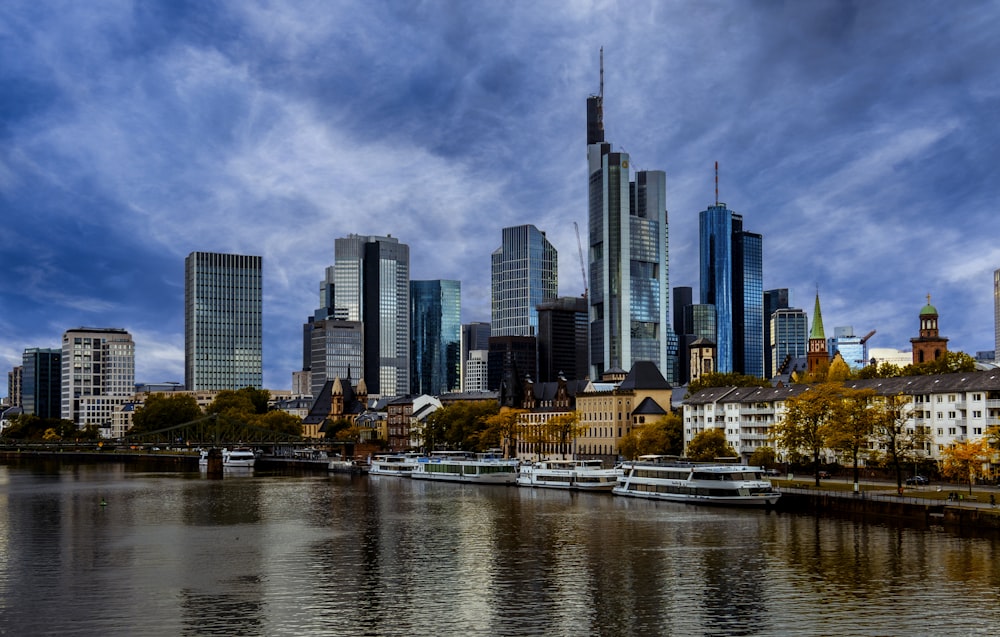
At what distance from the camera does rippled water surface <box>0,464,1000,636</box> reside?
6162 centimetres

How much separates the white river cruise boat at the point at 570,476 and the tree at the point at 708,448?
49.3 feet

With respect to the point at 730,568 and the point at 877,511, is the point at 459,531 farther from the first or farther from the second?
the point at 877,511

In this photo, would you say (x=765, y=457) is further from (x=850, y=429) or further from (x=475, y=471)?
(x=475, y=471)

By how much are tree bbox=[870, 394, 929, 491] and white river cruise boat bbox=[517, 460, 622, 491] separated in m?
36.0

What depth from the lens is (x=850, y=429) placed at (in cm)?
12744

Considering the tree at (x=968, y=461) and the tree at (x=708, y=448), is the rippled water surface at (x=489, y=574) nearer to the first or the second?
the tree at (x=968, y=461)

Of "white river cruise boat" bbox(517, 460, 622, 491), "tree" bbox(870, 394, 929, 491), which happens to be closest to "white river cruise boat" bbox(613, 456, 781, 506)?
"white river cruise boat" bbox(517, 460, 622, 491)

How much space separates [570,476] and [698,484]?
1259 inches

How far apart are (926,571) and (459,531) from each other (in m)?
44.3

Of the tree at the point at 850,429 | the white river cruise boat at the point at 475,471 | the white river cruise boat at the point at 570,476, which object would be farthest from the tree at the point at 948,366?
the white river cruise boat at the point at 475,471

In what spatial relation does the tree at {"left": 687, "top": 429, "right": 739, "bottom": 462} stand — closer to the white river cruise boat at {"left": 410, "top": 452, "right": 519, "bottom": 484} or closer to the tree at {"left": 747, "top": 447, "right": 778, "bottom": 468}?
the tree at {"left": 747, "top": 447, "right": 778, "bottom": 468}

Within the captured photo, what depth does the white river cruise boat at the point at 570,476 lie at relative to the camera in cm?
15475

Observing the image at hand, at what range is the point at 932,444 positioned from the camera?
14438cm

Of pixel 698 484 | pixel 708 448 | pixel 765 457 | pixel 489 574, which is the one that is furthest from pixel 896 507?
pixel 708 448
